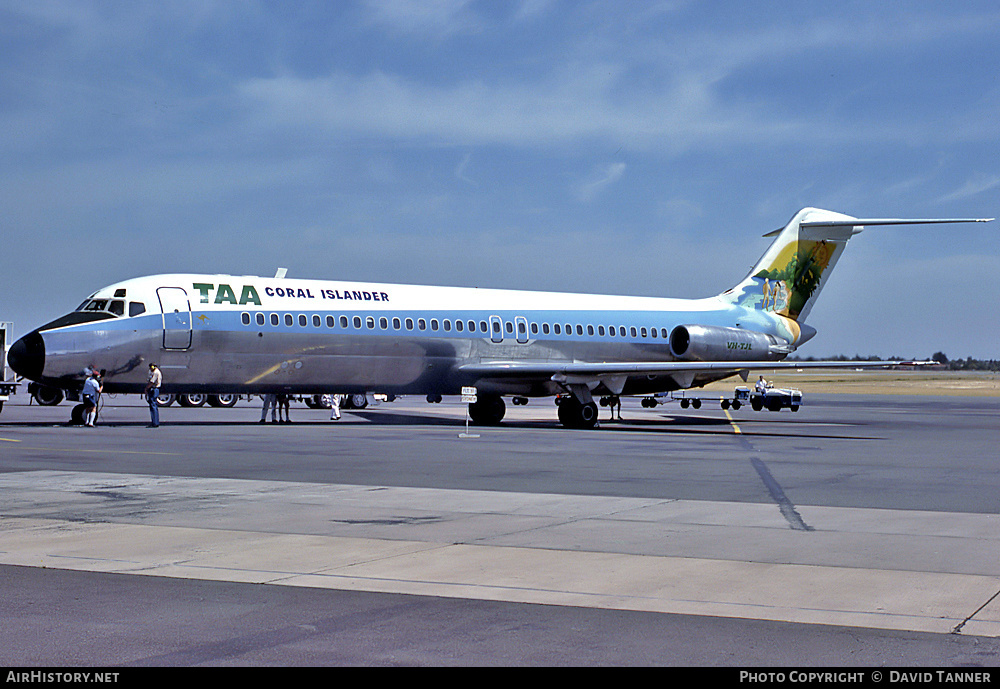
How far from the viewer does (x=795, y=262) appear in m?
40.0

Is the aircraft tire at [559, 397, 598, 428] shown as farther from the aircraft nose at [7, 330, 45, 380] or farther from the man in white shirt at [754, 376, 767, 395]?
the man in white shirt at [754, 376, 767, 395]

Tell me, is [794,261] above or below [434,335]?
above

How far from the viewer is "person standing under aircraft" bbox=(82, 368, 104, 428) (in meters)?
26.4

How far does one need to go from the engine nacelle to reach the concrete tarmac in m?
17.8

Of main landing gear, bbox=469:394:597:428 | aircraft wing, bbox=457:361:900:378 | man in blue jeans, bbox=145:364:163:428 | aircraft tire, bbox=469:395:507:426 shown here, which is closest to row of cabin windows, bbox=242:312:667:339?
aircraft wing, bbox=457:361:900:378

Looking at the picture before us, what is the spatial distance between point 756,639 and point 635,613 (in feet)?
3.03

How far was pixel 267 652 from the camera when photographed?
19.4ft

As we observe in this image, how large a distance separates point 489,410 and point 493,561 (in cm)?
2483

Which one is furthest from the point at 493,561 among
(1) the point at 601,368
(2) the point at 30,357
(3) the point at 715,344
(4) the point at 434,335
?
(3) the point at 715,344

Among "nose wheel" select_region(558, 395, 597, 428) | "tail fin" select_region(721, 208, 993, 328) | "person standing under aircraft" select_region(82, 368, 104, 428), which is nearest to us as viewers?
"person standing under aircraft" select_region(82, 368, 104, 428)

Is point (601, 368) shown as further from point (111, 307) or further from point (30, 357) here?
point (30, 357)
